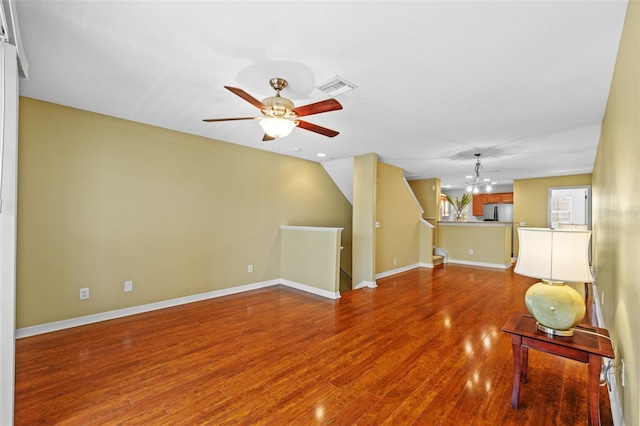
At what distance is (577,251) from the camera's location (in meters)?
1.73

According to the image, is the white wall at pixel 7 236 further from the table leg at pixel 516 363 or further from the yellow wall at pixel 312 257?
the yellow wall at pixel 312 257

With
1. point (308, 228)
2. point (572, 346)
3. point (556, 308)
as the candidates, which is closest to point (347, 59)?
point (556, 308)

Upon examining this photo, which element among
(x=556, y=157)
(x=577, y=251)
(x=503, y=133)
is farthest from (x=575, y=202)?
(x=577, y=251)

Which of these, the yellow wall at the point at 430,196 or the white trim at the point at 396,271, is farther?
the yellow wall at the point at 430,196

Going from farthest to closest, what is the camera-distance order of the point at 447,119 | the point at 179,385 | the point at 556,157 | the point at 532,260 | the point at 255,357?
the point at 556,157, the point at 447,119, the point at 255,357, the point at 179,385, the point at 532,260

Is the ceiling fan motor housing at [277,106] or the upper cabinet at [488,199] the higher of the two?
the ceiling fan motor housing at [277,106]

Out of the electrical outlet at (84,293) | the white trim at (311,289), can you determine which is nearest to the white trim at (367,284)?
the white trim at (311,289)

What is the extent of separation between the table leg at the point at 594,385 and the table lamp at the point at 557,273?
189 mm

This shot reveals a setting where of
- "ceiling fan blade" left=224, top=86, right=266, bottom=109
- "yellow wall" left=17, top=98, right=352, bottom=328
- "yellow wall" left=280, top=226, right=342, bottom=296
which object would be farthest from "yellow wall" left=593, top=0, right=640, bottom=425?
"yellow wall" left=17, top=98, right=352, bottom=328

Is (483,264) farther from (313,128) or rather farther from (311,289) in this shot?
(313,128)

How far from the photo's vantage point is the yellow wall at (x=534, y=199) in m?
7.73

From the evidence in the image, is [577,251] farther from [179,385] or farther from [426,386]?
[179,385]

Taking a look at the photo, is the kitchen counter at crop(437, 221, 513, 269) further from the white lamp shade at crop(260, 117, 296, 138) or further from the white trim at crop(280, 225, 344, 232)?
the white lamp shade at crop(260, 117, 296, 138)

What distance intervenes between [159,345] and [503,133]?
16.0 ft
